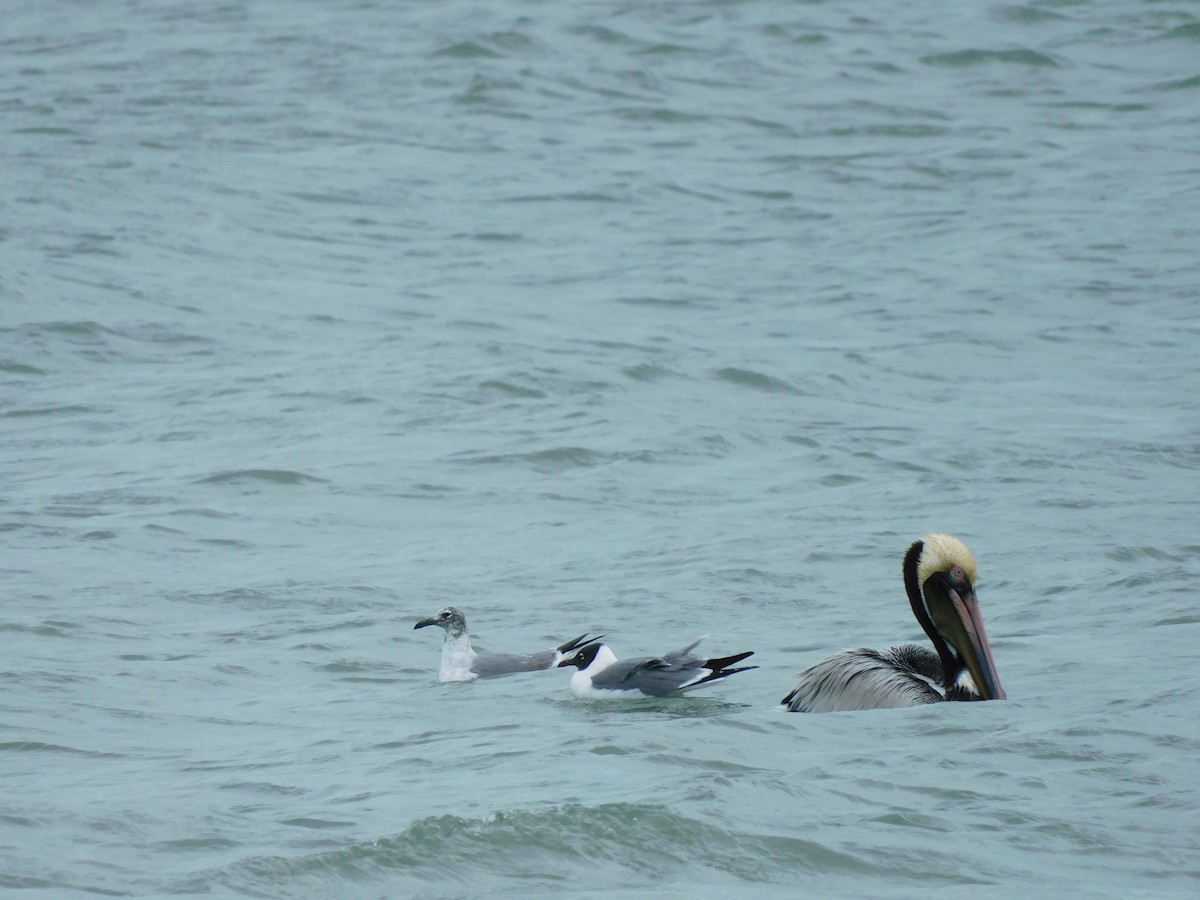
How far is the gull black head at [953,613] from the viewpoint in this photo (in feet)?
25.7

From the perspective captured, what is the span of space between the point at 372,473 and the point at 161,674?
14.0ft

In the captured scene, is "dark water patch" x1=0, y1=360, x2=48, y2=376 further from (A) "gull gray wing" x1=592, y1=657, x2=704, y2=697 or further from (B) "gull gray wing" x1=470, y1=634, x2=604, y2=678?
(A) "gull gray wing" x1=592, y1=657, x2=704, y2=697

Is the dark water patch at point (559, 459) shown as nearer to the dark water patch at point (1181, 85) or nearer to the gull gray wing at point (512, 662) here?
the gull gray wing at point (512, 662)

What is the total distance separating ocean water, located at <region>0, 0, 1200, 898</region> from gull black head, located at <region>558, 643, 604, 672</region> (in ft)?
0.66

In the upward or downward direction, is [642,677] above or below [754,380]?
above

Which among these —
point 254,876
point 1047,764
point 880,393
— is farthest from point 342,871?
point 880,393

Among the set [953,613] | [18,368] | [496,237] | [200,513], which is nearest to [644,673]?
[953,613]

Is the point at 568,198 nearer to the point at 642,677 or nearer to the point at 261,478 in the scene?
the point at 261,478

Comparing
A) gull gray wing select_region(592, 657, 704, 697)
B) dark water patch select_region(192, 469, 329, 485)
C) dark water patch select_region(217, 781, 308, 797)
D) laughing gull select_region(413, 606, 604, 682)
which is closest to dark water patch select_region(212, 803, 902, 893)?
dark water patch select_region(217, 781, 308, 797)

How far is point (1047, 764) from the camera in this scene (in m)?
6.62

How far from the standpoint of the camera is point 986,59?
89.0 feet

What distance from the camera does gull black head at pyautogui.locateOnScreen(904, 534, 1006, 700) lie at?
7.84 meters

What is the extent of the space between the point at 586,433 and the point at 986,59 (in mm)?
15864

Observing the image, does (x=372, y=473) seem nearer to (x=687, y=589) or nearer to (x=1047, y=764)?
(x=687, y=589)
